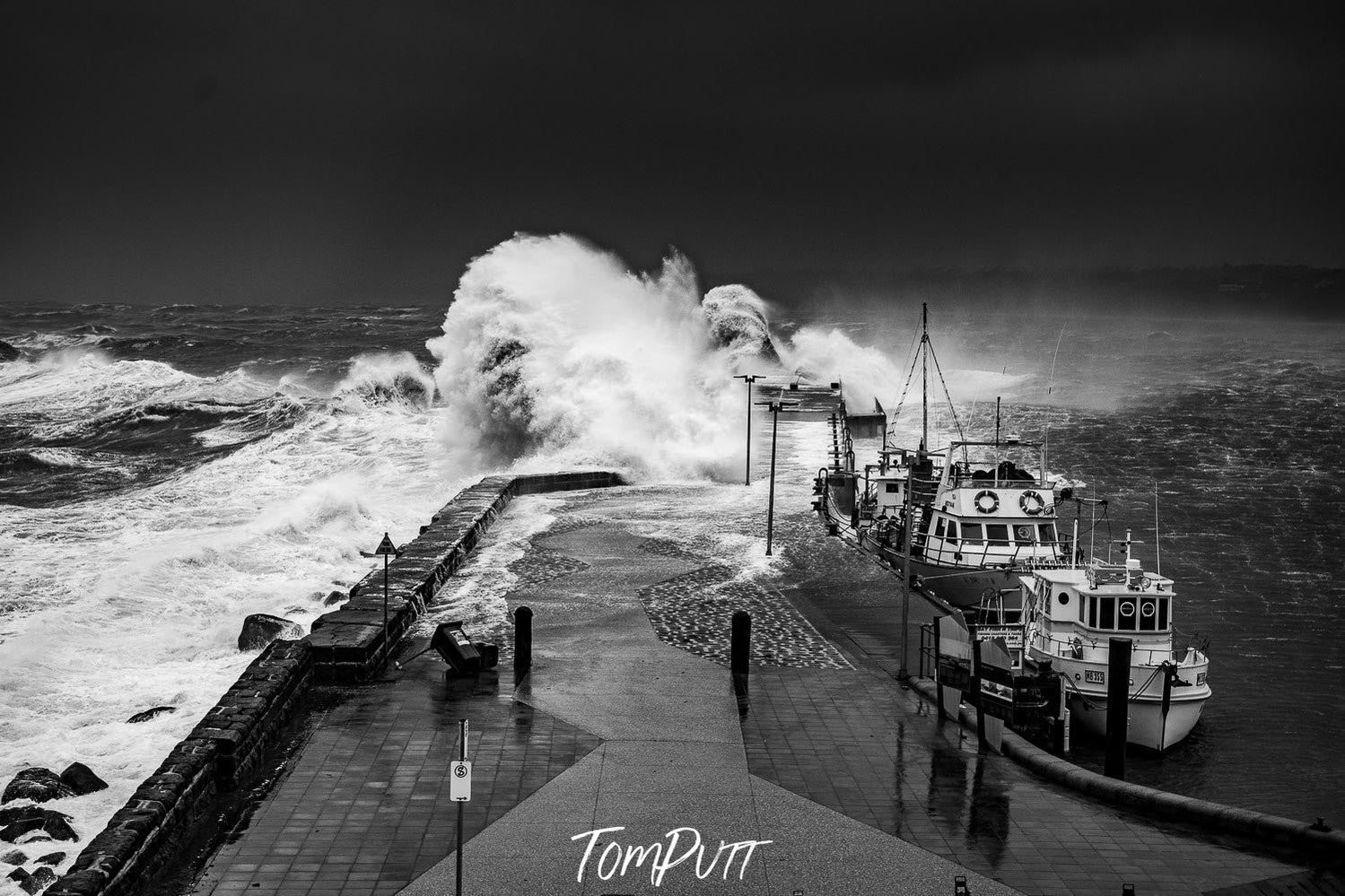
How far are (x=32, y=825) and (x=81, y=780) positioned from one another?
4.21 feet

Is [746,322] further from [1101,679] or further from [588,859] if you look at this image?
[588,859]

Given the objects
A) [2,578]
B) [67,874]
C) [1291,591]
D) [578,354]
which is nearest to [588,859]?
[67,874]

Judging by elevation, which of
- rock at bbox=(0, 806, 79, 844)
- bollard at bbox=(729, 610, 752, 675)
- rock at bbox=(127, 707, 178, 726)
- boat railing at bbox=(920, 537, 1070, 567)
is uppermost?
boat railing at bbox=(920, 537, 1070, 567)

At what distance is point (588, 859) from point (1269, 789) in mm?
11903

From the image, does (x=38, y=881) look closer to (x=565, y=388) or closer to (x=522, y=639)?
(x=522, y=639)

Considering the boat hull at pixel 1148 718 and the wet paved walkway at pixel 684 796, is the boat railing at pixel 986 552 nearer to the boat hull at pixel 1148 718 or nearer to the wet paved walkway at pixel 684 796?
the boat hull at pixel 1148 718

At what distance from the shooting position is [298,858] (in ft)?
36.7

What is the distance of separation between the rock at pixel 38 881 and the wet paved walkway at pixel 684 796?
5.34 feet

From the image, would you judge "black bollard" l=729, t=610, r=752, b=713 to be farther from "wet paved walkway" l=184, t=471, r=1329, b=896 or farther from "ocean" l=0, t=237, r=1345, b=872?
"ocean" l=0, t=237, r=1345, b=872

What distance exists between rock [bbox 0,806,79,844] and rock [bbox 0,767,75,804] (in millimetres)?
442

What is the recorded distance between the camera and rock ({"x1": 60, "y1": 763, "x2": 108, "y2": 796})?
13.6m

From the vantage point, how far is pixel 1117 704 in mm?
15008

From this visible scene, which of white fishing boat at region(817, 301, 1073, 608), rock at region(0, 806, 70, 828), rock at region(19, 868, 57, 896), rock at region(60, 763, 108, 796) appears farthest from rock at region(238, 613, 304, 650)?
→ white fishing boat at region(817, 301, 1073, 608)

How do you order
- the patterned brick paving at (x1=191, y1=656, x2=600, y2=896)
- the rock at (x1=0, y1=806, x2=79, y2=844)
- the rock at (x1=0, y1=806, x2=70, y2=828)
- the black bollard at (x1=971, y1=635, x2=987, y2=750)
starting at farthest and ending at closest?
1. the black bollard at (x1=971, y1=635, x2=987, y2=750)
2. the rock at (x1=0, y1=806, x2=70, y2=828)
3. the rock at (x1=0, y1=806, x2=79, y2=844)
4. the patterned brick paving at (x1=191, y1=656, x2=600, y2=896)
